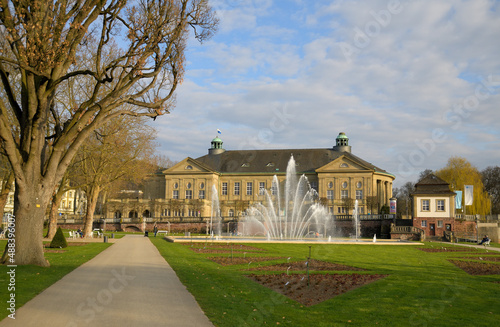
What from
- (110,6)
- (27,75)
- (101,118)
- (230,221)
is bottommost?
(230,221)

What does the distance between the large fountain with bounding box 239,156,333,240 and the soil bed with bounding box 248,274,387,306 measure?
27.9 metres

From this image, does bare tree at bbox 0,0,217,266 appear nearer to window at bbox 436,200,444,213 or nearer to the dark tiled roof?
window at bbox 436,200,444,213

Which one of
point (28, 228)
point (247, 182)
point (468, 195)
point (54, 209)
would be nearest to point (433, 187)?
point (468, 195)

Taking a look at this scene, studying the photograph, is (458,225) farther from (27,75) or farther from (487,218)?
(27,75)

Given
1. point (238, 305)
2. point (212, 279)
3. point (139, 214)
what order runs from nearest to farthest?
point (238, 305) < point (212, 279) < point (139, 214)

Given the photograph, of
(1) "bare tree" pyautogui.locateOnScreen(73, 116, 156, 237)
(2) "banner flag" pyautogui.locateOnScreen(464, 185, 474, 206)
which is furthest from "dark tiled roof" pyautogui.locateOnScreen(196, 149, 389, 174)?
(1) "bare tree" pyautogui.locateOnScreen(73, 116, 156, 237)

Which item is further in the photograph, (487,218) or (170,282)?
(487,218)

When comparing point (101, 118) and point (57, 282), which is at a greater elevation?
point (101, 118)

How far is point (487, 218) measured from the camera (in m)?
59.2

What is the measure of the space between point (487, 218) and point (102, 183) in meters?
48.0

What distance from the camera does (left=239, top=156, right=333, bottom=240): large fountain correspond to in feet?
177

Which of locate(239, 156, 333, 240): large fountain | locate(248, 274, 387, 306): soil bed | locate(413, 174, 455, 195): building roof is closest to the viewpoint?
locate(248, 274, 387, 306): soil bed

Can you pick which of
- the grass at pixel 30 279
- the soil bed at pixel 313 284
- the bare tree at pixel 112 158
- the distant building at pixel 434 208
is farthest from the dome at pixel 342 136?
the grass at pixel 30 279

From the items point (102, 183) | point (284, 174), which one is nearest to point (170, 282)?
point (102, 183)
